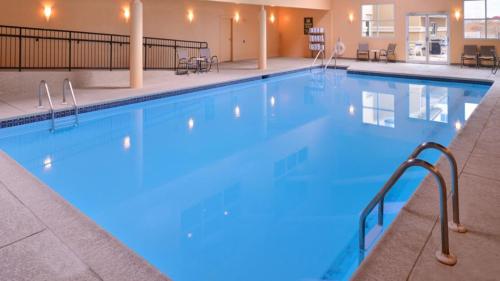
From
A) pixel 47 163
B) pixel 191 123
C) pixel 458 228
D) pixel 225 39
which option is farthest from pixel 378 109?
pixel 225 39

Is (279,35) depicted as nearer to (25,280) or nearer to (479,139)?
(479,139)

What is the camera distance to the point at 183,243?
3.55 metres

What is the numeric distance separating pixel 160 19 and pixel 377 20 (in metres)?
9.56

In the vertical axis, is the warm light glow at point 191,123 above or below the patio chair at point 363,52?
below

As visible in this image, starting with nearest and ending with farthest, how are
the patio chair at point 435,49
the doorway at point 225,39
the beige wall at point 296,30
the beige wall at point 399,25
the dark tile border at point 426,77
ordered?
the dark tile border at point 426,77 < the beige wall at point 399,25 < the patio chair at point 435,49 < the doorway at point 225,39 < the beige wall at point 296,30

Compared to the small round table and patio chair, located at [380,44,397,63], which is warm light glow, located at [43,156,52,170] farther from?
the small round table

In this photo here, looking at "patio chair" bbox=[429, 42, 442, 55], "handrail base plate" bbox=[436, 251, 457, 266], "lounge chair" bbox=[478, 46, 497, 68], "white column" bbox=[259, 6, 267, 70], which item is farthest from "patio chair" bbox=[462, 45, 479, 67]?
"handrail base plate" bbox=[436, 251, 457, 266]

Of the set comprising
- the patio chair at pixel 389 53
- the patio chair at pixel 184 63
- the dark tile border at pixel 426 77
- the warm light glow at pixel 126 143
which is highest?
the patio chair at pixel 389 53

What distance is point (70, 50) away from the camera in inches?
438

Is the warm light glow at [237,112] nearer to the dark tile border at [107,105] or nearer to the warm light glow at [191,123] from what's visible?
the warm light glow at [191,123]

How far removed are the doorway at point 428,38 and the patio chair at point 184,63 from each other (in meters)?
9.25

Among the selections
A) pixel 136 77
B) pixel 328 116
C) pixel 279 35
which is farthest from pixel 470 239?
pixel 279 35

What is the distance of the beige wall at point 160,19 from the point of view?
10.9 m

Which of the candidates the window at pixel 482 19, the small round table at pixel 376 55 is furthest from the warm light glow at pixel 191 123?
the window at pixel 482 19
